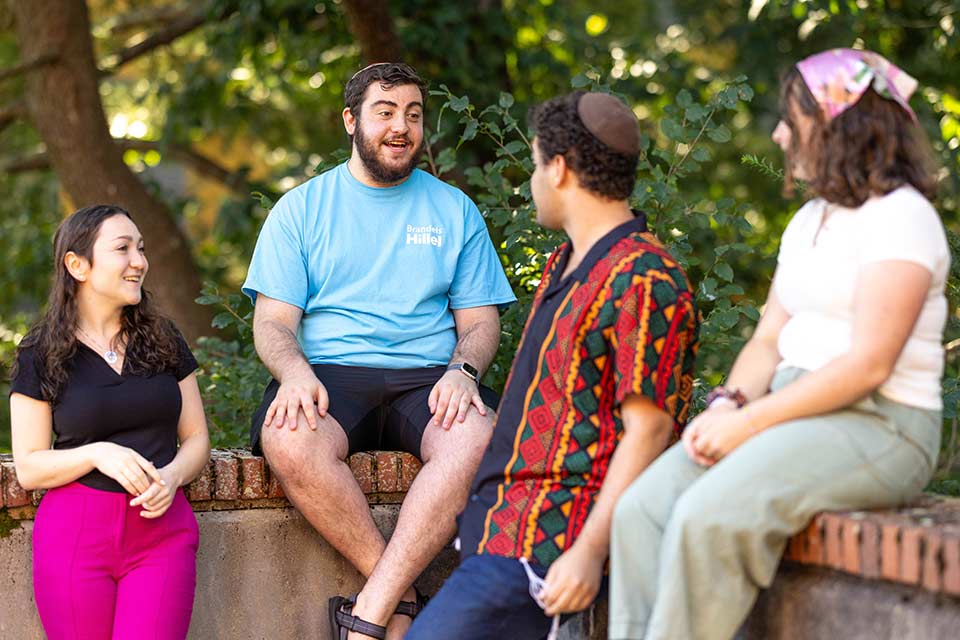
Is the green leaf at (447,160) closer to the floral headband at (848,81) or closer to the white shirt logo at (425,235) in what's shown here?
the white shirt logo at (425,235)

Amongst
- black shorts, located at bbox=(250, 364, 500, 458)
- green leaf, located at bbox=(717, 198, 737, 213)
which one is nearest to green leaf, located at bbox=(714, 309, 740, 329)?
green leaf, located at bbox=(717, 198, 737, 213)

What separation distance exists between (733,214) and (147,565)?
2.42 metres

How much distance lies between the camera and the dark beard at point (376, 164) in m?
3.99

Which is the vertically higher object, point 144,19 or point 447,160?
point 144,19

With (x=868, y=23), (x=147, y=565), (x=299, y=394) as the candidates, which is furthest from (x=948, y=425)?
(x=147, y=565)

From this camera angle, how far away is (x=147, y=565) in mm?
3316

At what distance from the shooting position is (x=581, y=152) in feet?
9.40

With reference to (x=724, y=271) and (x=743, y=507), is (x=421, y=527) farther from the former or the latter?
(x=724, y=271)

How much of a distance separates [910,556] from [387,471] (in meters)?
1.80

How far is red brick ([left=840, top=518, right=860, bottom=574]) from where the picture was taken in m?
2.47

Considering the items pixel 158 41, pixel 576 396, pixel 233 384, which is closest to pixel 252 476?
pixel 233 384

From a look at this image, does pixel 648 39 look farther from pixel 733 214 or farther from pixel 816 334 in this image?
pixel 816 334

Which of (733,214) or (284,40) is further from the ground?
(284,40)

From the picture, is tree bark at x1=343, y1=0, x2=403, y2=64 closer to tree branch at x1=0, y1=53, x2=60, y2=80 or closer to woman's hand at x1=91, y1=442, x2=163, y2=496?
tree branch at x1=0, y1=53, x2=60, y2=80
